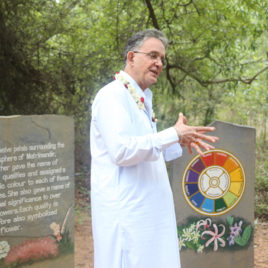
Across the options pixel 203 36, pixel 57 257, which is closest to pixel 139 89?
pixel 57 257

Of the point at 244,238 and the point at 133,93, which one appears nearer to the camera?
the point at 133,93

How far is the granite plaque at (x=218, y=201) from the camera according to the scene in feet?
11.3

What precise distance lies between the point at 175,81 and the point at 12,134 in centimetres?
516

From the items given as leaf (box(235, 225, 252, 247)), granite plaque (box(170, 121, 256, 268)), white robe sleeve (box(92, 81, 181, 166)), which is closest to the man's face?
white robe sleeve (box(92, 81, 181, 166))

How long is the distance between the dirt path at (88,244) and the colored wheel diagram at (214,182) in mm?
1247

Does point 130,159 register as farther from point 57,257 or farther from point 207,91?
point 207,91

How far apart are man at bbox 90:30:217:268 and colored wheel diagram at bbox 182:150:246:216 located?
1.34 m

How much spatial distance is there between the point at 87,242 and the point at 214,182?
7.72 ft

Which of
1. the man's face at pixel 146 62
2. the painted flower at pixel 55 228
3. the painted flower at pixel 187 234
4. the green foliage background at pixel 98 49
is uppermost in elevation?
the green foliage background at pixel 98 49

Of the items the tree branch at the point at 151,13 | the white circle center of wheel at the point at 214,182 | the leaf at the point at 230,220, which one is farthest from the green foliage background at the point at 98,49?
the white circle center of wheel at the point at 214,182

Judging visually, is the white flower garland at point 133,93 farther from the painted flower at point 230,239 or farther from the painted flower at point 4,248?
the painted flower at point 230,239

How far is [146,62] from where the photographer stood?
82.0 inches

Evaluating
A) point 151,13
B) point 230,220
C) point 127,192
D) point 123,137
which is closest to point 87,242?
point 230,220

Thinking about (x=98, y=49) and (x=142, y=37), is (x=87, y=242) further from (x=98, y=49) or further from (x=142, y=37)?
(x=98, y=49)
